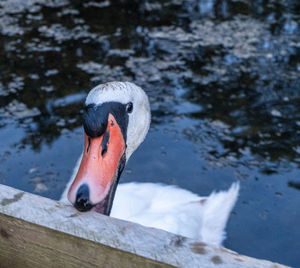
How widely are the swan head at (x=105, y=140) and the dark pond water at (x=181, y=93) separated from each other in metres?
1.37

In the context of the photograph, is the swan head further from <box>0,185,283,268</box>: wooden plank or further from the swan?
<box>0,185,283,268</box>: wooden plank

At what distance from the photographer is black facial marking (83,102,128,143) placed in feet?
7.66

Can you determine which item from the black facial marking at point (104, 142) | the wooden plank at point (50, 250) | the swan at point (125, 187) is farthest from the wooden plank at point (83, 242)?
the black facial marking at point (104, 142)

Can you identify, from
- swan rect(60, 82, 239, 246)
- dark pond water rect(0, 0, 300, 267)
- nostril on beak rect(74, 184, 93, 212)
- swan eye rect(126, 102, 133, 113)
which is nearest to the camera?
nostril on beak rect(74, 184, 93, 212)

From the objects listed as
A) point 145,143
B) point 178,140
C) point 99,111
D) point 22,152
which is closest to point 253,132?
point 178,140

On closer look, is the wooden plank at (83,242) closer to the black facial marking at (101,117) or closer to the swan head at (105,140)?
the swan head at (105,140)

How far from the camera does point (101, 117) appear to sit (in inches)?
95.3

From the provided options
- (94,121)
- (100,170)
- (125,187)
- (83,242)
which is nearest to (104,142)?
(94,121)

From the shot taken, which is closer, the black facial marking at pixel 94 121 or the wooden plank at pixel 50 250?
the wooden plank at pixel 50 250

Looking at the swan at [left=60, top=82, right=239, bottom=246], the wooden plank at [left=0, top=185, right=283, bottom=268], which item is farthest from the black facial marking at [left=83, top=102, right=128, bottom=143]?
the wooden plank at [left=0, top=185, right=283, bottom=268]

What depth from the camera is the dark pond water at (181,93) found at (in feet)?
13.3

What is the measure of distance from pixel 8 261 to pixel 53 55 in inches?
189

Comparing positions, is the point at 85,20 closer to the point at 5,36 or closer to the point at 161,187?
the point at 5,36

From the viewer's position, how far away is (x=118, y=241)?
1184 millimetres
